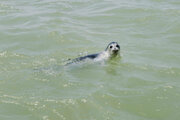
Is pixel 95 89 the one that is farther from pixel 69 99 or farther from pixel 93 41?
pixel 93 41

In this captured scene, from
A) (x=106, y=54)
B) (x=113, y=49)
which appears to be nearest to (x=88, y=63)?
(x=106, y=54)

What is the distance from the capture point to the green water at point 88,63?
22.0ft

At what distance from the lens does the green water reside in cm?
672

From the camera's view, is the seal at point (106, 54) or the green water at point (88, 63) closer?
the green water at point (88, 63)

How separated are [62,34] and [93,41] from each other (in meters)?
1.25

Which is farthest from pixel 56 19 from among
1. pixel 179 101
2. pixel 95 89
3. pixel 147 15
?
pixel 179 101

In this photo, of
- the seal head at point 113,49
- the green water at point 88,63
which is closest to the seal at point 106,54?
the seal head at point 113,49

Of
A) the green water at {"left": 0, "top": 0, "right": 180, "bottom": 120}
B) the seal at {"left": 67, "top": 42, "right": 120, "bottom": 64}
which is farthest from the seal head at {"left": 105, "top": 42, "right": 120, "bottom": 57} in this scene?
the green water at {"left": 0, "top": 0, "right": 180, "bottom": 120}

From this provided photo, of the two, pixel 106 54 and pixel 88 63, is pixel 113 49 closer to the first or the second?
pixel 106 54

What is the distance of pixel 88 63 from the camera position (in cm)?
930

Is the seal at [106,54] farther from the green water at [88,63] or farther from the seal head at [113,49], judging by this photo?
the green water at [88,63]

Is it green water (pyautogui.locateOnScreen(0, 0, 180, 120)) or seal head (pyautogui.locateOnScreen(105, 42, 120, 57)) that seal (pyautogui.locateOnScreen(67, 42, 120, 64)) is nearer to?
seal head (pyautogui.locateOnScreen(105, 42, 120, 57))

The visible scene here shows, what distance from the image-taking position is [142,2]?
14992 millimetres

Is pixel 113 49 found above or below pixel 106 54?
above
